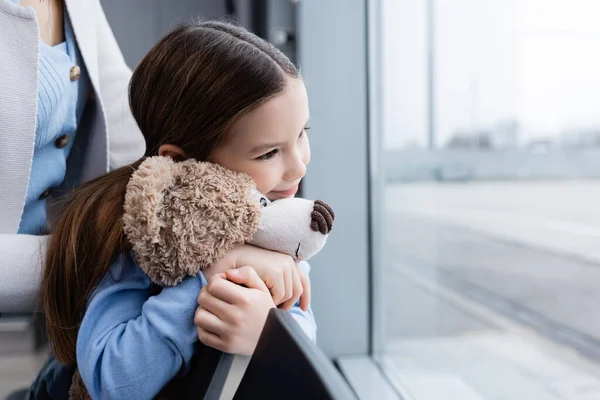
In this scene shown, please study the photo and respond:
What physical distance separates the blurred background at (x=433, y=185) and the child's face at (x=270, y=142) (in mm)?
844

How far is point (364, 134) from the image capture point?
182 centimetres

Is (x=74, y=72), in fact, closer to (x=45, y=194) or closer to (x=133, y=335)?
(x=45, y=194)

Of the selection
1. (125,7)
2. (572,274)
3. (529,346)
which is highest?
(125,7)

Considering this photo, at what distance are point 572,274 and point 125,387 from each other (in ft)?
5.05

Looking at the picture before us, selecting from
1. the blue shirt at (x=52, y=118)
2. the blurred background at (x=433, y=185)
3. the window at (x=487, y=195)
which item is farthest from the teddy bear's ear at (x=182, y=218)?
the blurred background at (x=433, y=185)

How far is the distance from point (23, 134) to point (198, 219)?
35 centimetres

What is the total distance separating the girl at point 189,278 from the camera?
1.90ft

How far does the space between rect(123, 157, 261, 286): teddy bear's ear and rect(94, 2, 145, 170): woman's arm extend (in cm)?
45

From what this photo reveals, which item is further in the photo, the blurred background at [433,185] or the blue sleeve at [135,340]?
the blurred background at [433,185]

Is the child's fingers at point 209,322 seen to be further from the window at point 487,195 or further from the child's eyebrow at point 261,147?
the window at point 487,195

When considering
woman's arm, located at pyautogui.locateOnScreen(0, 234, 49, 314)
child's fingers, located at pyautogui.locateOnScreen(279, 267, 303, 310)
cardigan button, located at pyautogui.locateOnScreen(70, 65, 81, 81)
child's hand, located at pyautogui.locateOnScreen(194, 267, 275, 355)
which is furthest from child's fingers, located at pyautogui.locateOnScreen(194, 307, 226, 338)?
cardigan button, located at pyautogui.locateOnScreen(70, 65, 81, 81)

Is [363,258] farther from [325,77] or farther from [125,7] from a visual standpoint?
[125,7]

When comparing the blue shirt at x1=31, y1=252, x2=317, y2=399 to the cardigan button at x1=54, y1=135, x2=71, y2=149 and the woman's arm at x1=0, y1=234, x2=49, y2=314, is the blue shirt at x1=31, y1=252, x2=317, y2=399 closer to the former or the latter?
the woman's arm at x1=0, y1=234, x2=49, y2=314

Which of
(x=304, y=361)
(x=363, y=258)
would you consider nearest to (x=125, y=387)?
(x=304, y=361)
